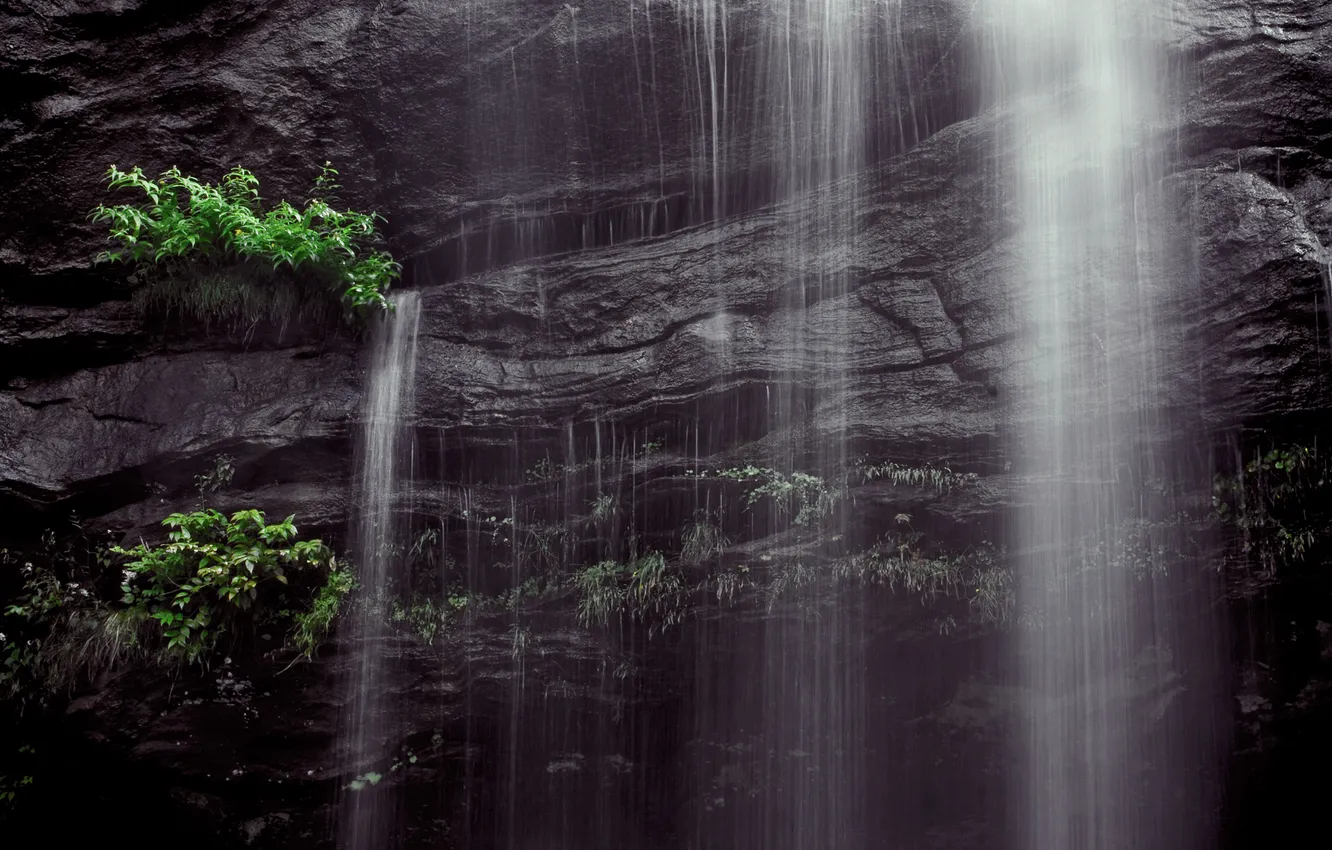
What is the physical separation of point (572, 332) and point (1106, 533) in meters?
4.22

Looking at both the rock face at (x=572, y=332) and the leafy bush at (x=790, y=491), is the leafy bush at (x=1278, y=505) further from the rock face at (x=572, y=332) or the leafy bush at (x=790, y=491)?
the leafy bush at (x=790, y=491)

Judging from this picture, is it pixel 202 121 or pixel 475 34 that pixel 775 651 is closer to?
pixel 475 34

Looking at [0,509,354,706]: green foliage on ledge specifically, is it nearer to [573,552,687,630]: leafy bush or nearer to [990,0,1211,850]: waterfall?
[573,552,687,630]: leafy bush

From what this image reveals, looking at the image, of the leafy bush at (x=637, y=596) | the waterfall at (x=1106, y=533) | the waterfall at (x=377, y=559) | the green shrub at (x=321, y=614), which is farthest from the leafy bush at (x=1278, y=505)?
the green shrub at (x=321, y=614)

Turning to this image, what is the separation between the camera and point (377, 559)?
6.14m

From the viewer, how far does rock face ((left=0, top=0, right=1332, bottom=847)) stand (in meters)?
6.02

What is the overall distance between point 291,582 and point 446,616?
41.8 inches

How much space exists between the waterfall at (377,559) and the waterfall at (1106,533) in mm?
4492

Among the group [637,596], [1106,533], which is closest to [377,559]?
[637,596]

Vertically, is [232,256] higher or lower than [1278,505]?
higher

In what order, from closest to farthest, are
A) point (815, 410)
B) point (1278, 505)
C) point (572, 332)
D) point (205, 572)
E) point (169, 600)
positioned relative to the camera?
point (205, 572) → point (169, 600) → point (1278, 505) → point (815, 410) → point (572, 332)

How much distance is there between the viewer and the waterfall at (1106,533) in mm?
6168

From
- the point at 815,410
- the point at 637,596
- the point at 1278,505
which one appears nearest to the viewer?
the point at 1278,505

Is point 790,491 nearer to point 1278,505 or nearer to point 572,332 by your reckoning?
point 572,332
